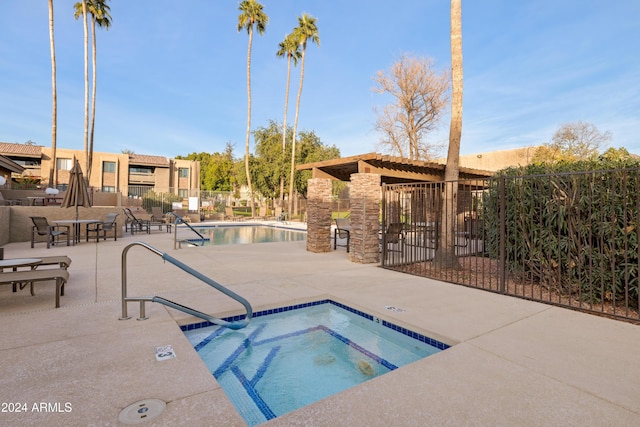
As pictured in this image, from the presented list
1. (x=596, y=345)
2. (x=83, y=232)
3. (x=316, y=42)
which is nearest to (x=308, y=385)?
(x=596, y=345)

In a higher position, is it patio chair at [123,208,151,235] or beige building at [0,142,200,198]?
beige building at [0,142,200,198]

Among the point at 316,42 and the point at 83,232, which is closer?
the point at 83,232

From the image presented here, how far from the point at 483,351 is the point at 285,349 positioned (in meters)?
2.02

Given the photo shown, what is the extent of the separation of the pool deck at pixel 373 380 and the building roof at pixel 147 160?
40776 mm

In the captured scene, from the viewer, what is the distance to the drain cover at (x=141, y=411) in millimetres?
1933

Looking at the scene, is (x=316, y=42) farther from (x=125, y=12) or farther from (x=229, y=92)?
(x=125, y=12)

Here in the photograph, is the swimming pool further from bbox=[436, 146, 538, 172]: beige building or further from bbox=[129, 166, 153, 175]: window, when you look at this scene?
bbox=[129, 166, 153, 175]: window

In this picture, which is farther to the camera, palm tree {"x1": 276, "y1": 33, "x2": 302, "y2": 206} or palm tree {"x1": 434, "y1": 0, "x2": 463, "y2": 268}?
palm tree {"x1": 276, "y1": 33, "x2": 302, "y2": 206}

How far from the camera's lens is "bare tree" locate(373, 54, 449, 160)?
22.5 metres

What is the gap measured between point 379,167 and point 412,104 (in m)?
17.0

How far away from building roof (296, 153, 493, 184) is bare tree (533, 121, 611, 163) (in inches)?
769

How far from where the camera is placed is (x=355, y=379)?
Result: 3.02 m

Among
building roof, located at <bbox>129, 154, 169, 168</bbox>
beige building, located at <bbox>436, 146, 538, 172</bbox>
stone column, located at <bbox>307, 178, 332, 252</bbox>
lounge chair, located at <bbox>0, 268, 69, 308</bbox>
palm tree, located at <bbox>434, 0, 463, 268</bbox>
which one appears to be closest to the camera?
lounge chair, located at <bbox>0, 268, 69, 308</bbox>

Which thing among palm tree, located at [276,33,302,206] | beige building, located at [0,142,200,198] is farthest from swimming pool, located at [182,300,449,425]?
beige building, located at [0,142,200,198]
